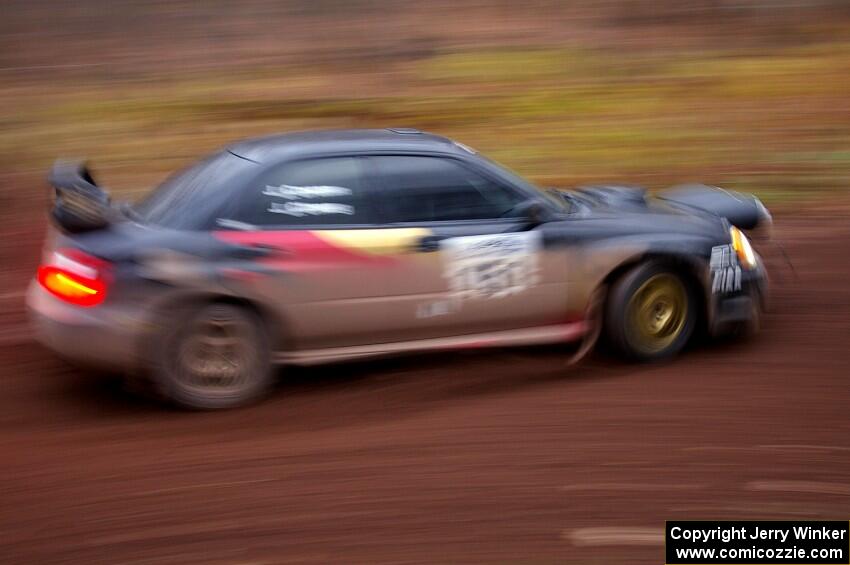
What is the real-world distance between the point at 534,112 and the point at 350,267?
807cm

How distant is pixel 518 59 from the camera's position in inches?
620

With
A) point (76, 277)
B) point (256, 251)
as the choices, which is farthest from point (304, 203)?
point (76, 277)

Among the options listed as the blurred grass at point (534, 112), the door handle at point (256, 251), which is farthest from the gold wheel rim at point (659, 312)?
the blurred grass at point (534, 112)

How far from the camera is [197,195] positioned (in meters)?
6.10

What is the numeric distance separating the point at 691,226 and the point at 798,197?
4635mm

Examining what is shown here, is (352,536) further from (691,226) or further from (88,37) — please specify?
(88,37)

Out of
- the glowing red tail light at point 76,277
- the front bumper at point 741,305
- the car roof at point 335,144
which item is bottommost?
the front bumper at point 741,305

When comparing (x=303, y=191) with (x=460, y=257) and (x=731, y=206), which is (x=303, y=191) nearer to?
(x=460, y=257)

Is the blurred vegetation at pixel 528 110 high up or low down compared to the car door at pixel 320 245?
up

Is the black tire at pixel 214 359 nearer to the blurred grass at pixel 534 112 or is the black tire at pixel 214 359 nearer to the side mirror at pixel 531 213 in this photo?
the side mirror at pixel 531 213

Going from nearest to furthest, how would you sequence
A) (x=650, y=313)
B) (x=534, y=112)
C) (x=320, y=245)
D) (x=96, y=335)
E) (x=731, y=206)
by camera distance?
(x=96, y=335) < (x=320, y=245) < (x=650, y=313) < (x=731, y=206) < (x=534, y=112)

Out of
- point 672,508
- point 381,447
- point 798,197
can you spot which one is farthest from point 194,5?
point 672,508

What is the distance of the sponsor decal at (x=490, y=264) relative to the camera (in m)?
6.29

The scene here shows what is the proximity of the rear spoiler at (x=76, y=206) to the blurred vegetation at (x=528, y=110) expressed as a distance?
5033mm
